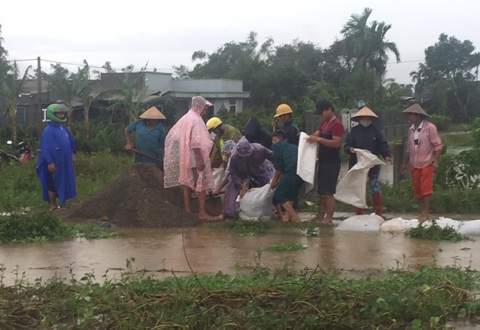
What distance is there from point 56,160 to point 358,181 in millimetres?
4188

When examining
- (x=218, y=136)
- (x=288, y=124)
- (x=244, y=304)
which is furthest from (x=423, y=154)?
(x=244, y=304)

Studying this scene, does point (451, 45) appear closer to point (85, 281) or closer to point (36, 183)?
point (36, 183)

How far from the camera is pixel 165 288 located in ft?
18.9

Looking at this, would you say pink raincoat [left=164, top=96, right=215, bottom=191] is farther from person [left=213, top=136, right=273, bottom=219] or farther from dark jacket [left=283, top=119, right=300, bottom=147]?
dark jacket [left=283, top=119, right=300, bottom=147]

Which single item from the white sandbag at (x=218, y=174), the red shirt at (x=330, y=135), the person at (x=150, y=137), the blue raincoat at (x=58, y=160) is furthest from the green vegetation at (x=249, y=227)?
the blue raincoat at (x=58, y=160)

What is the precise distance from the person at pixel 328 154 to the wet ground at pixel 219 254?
76cm

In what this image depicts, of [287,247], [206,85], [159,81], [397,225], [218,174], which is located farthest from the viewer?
[206,85]

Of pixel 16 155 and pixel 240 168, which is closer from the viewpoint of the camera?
pixel 240 168

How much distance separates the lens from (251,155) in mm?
10734

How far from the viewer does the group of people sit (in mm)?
10281

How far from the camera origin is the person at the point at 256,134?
1116cm

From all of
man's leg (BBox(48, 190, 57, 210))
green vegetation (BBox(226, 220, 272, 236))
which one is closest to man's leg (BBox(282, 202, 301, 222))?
green vegetation (BBox(226, 220, 272, 236))

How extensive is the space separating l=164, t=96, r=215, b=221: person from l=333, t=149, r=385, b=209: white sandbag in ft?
5.53

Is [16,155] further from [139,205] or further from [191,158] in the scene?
[139,205]
